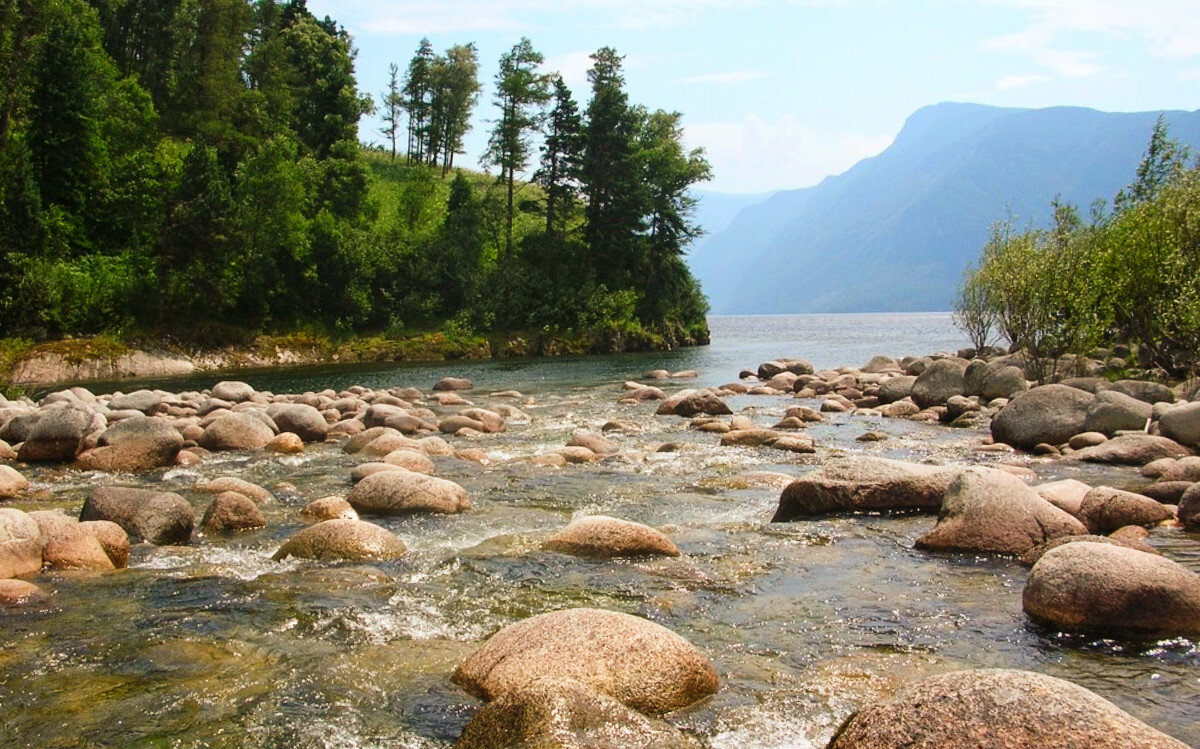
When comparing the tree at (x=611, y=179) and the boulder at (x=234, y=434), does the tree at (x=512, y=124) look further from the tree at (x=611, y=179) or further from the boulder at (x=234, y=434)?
the boulder at (x=234, y=434)

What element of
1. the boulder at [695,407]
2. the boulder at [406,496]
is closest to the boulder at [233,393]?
the boulder at [695,407]

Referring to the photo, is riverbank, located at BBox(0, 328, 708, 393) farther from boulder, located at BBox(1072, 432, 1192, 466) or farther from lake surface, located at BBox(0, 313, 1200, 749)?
boulder, located at BBox(1072, 432, 1192, 466)

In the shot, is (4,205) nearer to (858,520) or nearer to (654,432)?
(654,432)

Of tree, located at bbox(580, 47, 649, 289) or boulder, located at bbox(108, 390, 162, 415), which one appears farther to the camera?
tree, located at bbox(580, 47, 649, 289)

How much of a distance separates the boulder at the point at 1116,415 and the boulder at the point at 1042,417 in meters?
0.18

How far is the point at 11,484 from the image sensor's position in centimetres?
1386

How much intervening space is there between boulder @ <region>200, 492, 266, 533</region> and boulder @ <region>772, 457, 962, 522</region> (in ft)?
24.6

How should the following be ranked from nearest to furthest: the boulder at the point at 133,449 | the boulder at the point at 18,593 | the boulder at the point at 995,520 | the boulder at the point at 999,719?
1. the boulder at the point at 999,719
2. the boulder at the point at 18,593
3. the boulder at the point at 995,520
4. the boulder at the point at 133,449

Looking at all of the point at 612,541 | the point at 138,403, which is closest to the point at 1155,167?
the point at 612,541

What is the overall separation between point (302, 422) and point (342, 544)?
38.5 feet

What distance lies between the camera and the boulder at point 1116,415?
62.6ft

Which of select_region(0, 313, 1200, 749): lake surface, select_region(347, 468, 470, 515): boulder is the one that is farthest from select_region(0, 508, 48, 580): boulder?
select_region(347, 468, 470, 515): boulder

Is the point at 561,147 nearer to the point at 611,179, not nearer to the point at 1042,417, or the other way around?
the point at 611,179

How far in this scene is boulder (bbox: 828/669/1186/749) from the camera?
4.33 m
